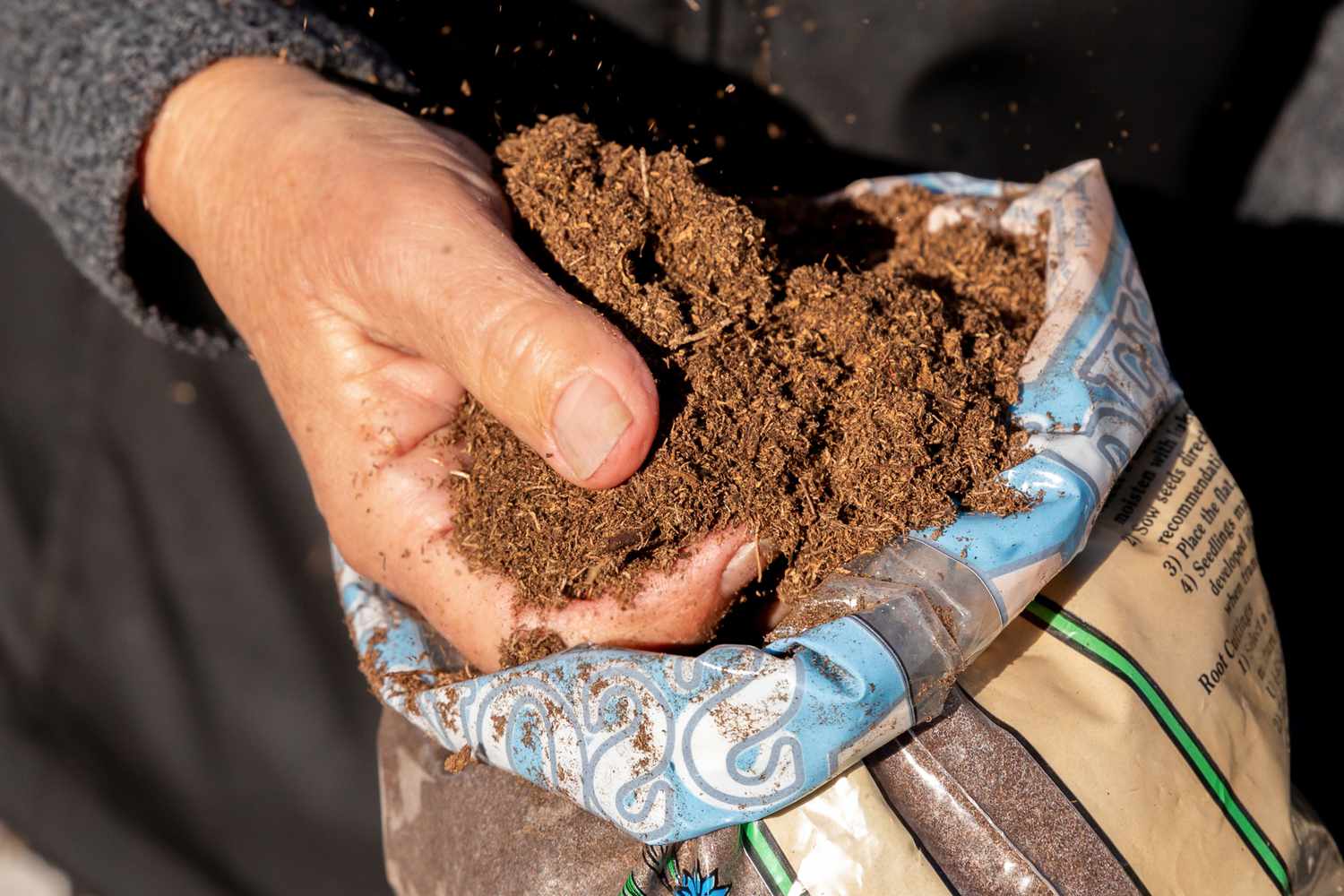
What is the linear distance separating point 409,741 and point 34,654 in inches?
77.2

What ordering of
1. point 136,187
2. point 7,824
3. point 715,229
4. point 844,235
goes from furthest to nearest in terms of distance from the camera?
point 7,824
point 136,187
point 844,235
point 715,229

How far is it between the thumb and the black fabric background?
25.1 inches

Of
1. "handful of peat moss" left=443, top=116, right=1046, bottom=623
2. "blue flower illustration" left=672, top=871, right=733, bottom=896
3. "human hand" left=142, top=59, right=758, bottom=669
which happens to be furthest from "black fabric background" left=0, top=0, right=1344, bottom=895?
"blue flower illustration" left=672, top=871, right=733, bottom=896

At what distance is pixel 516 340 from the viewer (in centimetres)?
81

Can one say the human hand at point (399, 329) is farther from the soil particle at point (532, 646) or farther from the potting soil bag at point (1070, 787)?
the potting soil bag at point (1070, 787)

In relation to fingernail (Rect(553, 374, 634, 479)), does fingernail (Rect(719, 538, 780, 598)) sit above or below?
below

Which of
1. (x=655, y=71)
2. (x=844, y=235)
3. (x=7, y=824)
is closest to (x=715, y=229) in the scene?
(x=844, y=235)

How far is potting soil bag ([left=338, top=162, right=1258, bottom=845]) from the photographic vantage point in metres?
0.77

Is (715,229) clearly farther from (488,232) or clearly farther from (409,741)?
(409,741)

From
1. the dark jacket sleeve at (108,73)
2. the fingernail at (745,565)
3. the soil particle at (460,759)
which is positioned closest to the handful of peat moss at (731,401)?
the fingernail at (745,565)

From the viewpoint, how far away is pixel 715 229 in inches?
37.2

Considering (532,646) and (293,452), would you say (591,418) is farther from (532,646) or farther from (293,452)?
(293,452)

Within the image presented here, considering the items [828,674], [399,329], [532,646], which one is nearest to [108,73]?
[399,329]

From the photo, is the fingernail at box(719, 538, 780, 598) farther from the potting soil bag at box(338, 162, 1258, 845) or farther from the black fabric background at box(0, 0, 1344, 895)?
the black fabric background at box(0, 0, 1344, 895)
